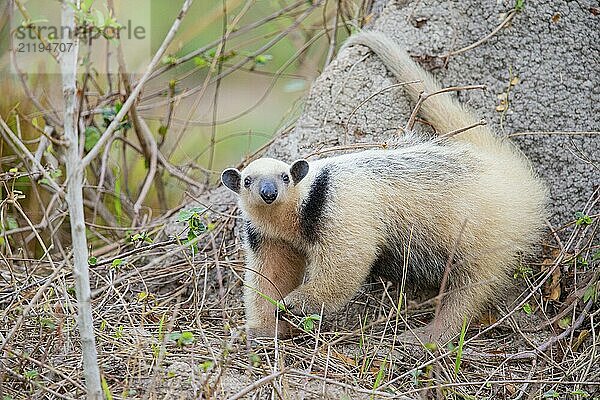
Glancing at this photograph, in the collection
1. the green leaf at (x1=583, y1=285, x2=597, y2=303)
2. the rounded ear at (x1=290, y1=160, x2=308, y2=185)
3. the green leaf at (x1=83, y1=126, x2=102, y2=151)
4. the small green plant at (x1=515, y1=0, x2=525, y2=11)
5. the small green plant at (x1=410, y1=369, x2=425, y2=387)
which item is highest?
the small green plant at (x1=515, y1=0, x2=525, y2=11)

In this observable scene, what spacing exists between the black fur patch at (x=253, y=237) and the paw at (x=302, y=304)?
0.33 metres

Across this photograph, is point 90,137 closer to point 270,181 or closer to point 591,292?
point 270,181

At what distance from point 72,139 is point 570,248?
2.85 m

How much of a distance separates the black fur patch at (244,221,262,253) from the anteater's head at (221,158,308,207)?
15 centimetres

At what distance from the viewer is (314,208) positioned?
4391mm

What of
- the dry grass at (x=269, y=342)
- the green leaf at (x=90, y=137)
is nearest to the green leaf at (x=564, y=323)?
the dry grass at (x=269, y=342)

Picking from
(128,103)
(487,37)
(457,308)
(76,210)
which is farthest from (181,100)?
(76,210)

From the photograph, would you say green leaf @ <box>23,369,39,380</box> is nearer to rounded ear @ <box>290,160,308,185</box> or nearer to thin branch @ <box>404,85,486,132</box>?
rounded ear @ <box>290,160,308,185</box>

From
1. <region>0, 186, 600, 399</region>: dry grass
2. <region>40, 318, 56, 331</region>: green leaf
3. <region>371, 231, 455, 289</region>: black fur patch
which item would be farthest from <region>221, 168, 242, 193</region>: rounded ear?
<region>40, 318, 56, 331</region>: green leaf

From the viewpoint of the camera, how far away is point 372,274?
189 inches

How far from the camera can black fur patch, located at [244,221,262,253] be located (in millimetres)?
4535

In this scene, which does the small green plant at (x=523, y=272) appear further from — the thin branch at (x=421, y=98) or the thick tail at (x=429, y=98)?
the thin branch at (x=421, y=98)

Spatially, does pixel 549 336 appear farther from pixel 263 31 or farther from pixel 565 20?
pixel 263 31

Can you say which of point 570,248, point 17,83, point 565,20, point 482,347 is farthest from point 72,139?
point 17,83
